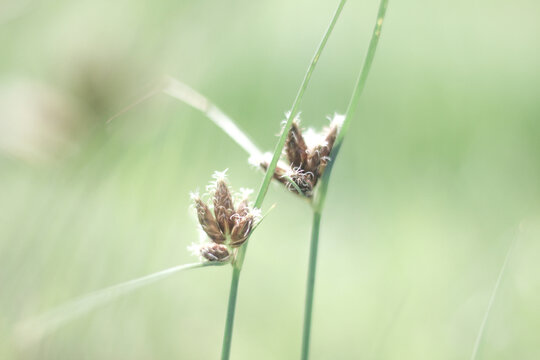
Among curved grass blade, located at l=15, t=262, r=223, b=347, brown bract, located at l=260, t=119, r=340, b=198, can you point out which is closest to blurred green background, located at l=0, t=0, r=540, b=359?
curved grass blade, located at l=15, t=262, r=223, b=347

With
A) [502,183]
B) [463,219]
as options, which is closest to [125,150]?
[463,219]

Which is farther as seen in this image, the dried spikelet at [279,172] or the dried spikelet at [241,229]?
the dried spikelet at [279,172]

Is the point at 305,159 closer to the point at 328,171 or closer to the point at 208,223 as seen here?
the point at 328,171

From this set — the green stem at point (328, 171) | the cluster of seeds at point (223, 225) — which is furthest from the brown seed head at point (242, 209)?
the green stem at point (328, 171)

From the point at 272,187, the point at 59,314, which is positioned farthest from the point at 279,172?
the point at 272,187

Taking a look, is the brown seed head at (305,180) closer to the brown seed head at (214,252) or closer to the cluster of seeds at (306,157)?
the cluster of seeds at (306,157)

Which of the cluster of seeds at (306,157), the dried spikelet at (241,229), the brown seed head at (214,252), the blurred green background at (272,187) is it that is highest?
the blurred green background at (272,187)

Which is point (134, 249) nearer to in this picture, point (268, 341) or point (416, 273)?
point (268, 341)
